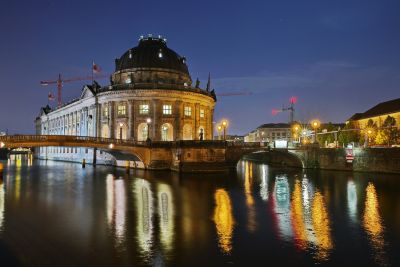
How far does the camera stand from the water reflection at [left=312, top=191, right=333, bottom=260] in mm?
17562

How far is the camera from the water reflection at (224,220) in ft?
62.5

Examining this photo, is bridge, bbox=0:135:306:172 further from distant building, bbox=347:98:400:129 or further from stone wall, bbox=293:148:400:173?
distant building, bbox=347:98:400:129

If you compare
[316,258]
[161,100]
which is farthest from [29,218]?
[161,100]

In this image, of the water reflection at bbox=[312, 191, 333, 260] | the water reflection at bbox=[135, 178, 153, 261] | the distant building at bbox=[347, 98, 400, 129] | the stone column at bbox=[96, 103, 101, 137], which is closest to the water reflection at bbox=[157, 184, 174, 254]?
the water reflection at bbox=[135, 178, 153, 261]

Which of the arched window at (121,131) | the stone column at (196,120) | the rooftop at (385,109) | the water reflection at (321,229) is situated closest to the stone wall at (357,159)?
the stone column at (196,120)

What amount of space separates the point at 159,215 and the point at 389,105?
87.8 meters

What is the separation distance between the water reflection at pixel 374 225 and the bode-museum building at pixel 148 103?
43557 millimetres

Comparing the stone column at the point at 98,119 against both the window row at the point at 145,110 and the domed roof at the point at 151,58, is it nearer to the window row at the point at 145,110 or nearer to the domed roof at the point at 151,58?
the window row at the point at 145,110

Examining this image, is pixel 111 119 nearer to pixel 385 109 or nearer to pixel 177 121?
pixel 177 121

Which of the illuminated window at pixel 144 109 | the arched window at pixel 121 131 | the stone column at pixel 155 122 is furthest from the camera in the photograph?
the arched window at pixel 121 131

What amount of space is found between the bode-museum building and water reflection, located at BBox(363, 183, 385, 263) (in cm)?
4356

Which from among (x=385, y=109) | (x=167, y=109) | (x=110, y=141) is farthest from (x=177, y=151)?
(x=385, y=109)

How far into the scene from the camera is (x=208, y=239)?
19.7 meters

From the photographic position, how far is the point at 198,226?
2284 centimetres
